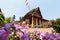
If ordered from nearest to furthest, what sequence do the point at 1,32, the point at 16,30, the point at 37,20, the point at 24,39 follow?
1. the point at 1,32
2. the point at 24,39
3. the point at 16,30
4. the point at 37,20

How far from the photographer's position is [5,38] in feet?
2.60

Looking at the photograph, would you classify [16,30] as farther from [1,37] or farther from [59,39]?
[1,37]

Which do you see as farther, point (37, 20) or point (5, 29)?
point (37, 20)

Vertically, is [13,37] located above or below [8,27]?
below

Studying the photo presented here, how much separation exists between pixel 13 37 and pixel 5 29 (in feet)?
2.55

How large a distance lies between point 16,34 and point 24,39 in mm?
693

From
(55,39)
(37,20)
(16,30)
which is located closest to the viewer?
(55,39)

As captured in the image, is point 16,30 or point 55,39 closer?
point 55,39

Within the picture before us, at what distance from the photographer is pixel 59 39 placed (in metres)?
1.33

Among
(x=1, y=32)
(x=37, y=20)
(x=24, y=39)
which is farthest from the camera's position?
(x=37, y=20)

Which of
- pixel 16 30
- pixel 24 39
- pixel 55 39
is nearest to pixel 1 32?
pixel 24 39

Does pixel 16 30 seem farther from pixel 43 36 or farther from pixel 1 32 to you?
pixel 1 32

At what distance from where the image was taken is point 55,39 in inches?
51.3

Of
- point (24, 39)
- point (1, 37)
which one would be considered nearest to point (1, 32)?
point (1, 37)
